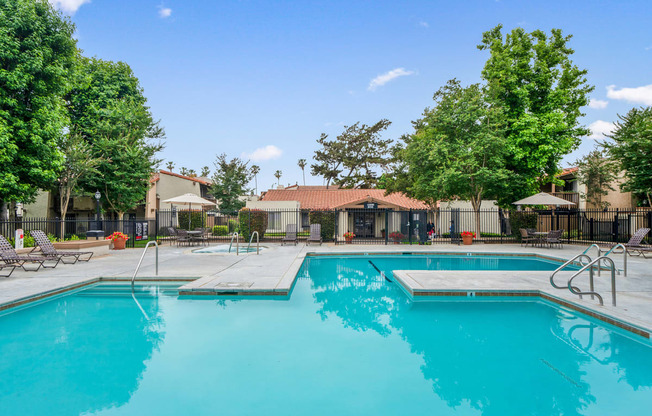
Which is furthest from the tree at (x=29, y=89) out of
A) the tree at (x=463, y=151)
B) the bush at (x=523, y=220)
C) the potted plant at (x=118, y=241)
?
the bush at (x=523, y=220)

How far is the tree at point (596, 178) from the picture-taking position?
2592 cm

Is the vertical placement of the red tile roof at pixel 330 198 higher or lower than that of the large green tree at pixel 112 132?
lower

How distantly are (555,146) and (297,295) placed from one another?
1860 cm

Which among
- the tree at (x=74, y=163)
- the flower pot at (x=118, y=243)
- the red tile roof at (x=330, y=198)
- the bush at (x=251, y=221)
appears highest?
the tree at (x=74, y=163)

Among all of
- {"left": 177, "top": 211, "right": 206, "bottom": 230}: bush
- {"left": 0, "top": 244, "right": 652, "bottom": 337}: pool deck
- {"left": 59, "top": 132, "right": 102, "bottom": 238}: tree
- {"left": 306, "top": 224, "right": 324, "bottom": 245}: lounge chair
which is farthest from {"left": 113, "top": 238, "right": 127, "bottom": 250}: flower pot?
{"left": 177, "top": 211, "right": 206, "bottom": 230}: bush

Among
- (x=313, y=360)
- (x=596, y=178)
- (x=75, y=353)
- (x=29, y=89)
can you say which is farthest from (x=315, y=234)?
(x=596, y=178)

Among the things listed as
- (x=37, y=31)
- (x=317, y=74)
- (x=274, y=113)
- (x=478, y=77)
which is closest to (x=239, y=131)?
(x=274, y=113)

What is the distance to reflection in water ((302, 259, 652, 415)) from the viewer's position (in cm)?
333

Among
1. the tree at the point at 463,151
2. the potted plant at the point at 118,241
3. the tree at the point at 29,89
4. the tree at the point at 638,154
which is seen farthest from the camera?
the tree at the point at 463,151

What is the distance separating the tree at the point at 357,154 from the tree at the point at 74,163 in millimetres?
26457

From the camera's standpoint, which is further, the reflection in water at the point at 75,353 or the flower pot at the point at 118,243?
the flower pot at the point at 118,243

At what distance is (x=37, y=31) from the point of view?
588 inches

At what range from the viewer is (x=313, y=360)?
163 inches

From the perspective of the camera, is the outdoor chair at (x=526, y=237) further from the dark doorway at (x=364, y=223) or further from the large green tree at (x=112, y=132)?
the large green tree at (x=112, y=132)
